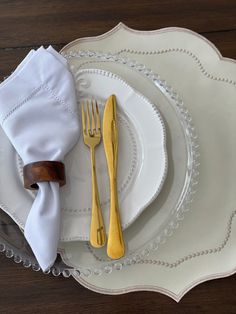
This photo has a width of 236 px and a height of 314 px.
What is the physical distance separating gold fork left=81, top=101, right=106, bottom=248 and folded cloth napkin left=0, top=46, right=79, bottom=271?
0.05 feet

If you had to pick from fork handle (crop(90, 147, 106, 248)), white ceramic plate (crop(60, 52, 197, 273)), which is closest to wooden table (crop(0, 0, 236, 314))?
white ceramic plate (crop(60, 52, 197, 273))

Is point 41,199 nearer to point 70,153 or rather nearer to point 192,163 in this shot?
point 70,153

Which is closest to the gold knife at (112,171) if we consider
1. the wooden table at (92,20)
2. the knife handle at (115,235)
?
the knife handle at (115,235)

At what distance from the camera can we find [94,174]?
551 mm

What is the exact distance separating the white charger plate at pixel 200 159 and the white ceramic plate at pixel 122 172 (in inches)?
1.9

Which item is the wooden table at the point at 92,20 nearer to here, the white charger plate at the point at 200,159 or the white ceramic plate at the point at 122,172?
the white charger plate at the point at 200,159

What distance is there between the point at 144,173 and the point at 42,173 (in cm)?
12

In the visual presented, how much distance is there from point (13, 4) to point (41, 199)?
1.04ft

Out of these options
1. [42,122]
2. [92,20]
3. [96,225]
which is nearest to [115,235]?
[96,225]

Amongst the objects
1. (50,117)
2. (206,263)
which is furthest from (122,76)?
(206,263)

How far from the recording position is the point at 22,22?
0.69m

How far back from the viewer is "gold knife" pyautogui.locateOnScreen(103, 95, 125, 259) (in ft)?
1.76

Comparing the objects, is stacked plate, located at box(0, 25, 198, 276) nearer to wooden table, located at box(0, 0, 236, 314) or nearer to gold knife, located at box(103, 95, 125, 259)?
gold knife, located at box(103, 95, 125, 259)

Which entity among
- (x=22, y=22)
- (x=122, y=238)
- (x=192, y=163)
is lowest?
(x=122, y=238)
